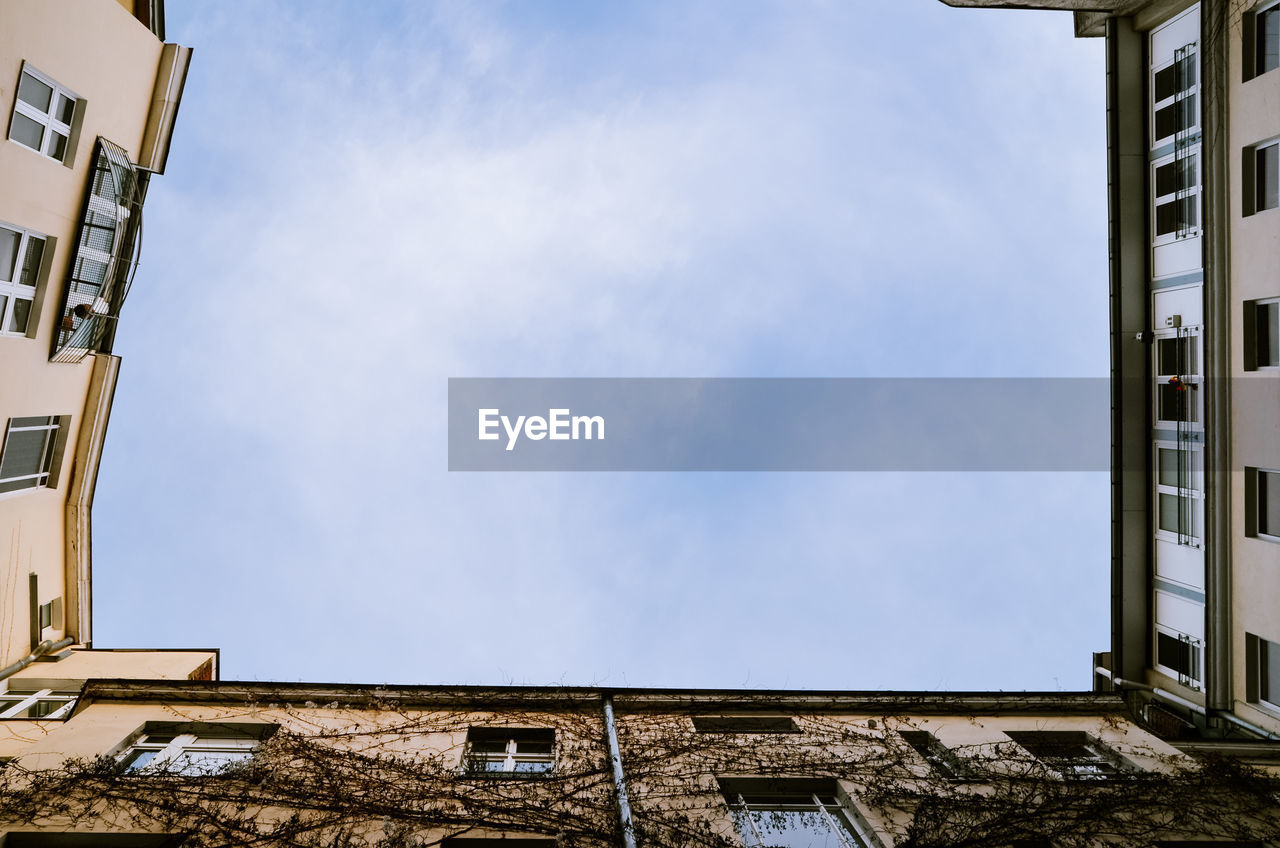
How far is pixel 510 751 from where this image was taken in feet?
45.0

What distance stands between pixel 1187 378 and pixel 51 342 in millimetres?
27917

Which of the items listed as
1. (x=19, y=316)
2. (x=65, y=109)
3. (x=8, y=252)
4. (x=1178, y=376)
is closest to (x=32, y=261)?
(x=8, y=252)

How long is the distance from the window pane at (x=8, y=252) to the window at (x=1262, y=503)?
27.8 m

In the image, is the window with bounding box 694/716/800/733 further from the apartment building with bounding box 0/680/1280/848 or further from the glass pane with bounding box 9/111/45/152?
the glass pane with bounding box 9/111/45/152

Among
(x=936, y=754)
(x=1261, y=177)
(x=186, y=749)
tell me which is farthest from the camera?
(x=1261, y=177)

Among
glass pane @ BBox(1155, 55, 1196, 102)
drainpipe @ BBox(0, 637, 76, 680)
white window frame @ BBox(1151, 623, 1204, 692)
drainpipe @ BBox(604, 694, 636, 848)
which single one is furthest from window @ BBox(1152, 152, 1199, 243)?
drainpipe @ BBox(0, 637, 76, 680)

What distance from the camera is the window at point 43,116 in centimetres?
1531

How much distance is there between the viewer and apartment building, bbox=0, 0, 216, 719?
1577cm

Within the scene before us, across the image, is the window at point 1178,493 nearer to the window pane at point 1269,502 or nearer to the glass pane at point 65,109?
the window pane at point 1269,502

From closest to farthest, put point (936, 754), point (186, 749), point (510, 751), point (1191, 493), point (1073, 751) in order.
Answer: point (186, 749) < point (510, 751) < point (936, 754) < point (1073, 751) < point (1191, 493)

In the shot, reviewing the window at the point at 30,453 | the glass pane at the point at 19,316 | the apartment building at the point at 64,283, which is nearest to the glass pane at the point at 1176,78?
the apartment building at the point at 64,283

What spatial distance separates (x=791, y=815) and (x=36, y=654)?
59.8 feet

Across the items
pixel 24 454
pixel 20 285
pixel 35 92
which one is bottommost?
pixel 24 454

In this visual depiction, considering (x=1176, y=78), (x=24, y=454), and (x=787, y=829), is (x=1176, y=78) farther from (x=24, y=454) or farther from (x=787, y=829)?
(x=24, y=454)
